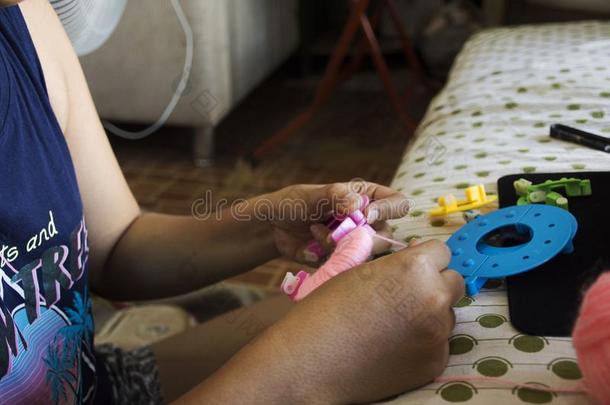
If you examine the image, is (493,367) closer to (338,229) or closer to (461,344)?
(461,344)

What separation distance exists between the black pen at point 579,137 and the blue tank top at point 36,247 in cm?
51

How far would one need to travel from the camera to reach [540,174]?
0.65 m

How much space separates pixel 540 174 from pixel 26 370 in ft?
1.59

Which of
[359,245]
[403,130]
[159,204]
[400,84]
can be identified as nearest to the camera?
[359,245]

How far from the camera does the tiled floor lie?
1854mm

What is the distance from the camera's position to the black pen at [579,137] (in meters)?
0.70

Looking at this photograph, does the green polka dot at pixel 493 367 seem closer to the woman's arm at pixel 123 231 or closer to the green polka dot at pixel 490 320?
the green polka dot at pixel 490 320

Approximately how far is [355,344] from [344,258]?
117 mm

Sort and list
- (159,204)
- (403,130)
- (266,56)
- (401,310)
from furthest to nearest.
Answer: (266,56), (403,130), (159,204), (401,310)

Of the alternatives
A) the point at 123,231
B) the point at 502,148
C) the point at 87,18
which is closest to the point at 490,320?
the point at 502,148

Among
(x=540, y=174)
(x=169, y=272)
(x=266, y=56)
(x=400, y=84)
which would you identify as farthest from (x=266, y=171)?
(x=540, y=174)

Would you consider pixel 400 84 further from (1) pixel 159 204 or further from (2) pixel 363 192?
(2) pixel 363 192

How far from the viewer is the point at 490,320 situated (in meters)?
0.47

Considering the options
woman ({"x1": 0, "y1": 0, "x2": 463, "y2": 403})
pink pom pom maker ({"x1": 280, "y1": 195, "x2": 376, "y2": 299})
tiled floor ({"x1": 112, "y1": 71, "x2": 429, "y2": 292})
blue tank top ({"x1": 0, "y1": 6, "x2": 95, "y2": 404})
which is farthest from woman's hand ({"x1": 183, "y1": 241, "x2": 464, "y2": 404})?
tiled floor ({"x1": 112, "y1": 71, "x2": 429, "y2": 292})
